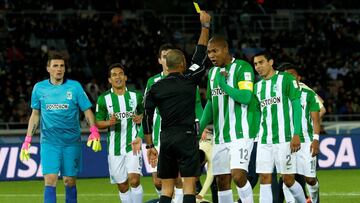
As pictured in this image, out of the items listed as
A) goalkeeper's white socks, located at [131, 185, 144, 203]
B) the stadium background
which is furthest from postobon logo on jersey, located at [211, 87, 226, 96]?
the stadium background

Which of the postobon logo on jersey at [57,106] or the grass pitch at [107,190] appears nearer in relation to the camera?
the postobon logo on jersey at [57,106]

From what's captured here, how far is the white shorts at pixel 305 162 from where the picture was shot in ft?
40.3

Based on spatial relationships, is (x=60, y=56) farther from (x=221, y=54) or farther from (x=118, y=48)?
(x=118, y=48)

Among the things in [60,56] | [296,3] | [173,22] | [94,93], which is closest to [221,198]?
[60,56]

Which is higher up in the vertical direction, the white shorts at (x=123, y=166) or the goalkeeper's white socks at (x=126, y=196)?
the white shorts at (x=123, y=166)

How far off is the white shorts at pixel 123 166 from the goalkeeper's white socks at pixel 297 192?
6.49ft

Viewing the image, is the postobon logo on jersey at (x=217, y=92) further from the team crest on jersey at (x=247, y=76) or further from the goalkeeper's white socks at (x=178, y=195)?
the goalkeeper's white socks at (x=178, y=195)

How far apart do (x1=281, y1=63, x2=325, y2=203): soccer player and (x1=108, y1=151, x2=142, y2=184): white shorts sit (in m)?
1.89

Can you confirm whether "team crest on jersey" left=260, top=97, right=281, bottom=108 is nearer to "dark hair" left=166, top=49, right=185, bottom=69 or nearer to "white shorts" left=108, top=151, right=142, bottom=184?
"white shorts" left=108, top=151, right=142, bottom=184

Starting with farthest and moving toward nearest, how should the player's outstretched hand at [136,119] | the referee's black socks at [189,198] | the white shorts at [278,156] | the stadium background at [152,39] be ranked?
the stadium background at [152,39]
the player's outstretched hand at [136,119]
the white shorts at [278,156]
the referee's black socks at [189,198]

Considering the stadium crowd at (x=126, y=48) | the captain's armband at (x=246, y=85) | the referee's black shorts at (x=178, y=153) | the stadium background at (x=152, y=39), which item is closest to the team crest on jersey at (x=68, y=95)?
the referee's black shorts at (x=178, y=153)

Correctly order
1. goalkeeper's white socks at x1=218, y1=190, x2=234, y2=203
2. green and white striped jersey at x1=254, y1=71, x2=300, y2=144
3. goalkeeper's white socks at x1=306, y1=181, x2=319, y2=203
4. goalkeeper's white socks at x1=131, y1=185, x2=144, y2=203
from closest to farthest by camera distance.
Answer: goalkeeper's white socks at x1=218, y1=190, x2=234, y2=203, green and white striped jersey at x1=254, y1=71, x2=300, y2=144, goalkeeper's white socks at x1=306, y1=181, x2=319, y2=203, goalkeeper's white socks at x1=131, y1=185, x2=144, y2=203

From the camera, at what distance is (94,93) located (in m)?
26.5

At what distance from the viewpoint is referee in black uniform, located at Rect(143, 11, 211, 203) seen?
10.5 m
